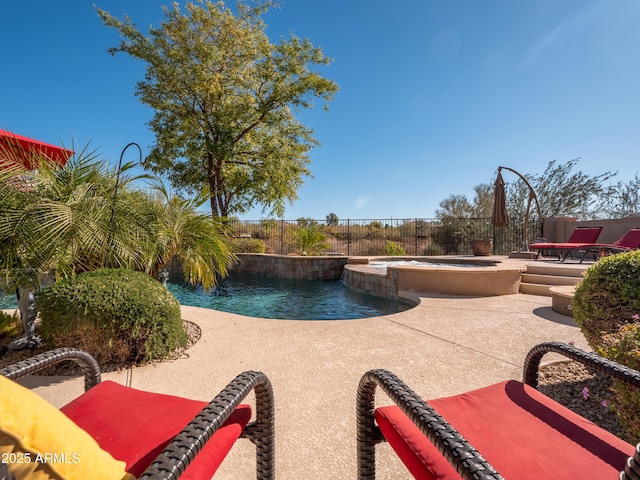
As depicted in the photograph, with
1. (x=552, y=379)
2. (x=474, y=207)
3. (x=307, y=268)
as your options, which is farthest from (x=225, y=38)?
(x=474, y=207)

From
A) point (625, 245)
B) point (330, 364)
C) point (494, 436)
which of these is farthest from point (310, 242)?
point (494, 436)

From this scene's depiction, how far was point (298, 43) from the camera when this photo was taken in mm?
13898

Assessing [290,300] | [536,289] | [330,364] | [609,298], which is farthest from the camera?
[290,300]

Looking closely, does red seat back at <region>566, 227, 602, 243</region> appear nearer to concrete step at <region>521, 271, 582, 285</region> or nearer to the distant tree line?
concrete step at <region>521, 271, 582, 285</region>

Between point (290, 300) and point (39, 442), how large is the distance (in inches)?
280

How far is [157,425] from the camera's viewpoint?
1.13 metres

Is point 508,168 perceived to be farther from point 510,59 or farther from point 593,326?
point 593,326

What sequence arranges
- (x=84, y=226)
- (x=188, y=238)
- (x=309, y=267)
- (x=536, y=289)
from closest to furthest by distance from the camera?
(x=84, y=226) → (x=188, y=238) → (x=536, y=289) → (x=309, y=267)

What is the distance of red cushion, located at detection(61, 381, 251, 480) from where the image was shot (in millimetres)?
952

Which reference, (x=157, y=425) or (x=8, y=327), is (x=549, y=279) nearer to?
(x=157, y=425)

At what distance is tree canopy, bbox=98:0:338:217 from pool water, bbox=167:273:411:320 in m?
6.08

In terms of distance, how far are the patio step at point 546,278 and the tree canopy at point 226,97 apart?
10461mm

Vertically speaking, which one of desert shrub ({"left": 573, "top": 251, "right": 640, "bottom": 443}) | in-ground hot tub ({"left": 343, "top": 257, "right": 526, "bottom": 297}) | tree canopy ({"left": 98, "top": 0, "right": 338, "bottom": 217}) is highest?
tree canopy ({"left": 98, "top": 0, "right": 338, "bottom": 217})

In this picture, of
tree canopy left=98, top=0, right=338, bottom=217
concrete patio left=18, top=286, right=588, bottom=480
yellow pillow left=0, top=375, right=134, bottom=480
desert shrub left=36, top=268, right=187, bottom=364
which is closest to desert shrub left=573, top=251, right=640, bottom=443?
concrete patio left=18, top=286, right=588, bottom=480
